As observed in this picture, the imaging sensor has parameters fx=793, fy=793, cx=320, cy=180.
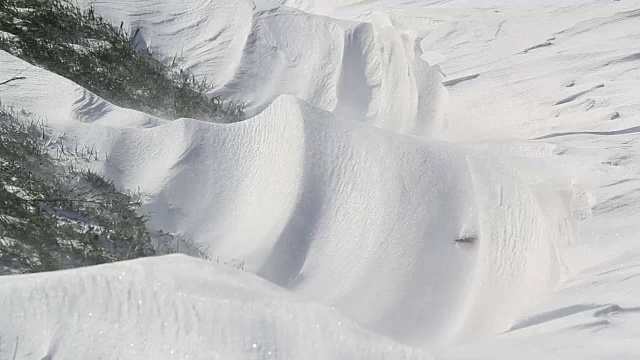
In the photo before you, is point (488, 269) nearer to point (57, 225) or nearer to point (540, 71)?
point (57, 225)

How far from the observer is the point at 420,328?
3.04 meters

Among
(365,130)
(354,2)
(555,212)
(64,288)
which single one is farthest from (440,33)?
(64,288)

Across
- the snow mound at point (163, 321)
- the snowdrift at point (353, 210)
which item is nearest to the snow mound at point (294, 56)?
the snowdrift at point (353, 210)

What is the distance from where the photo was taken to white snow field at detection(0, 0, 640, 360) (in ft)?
6.39

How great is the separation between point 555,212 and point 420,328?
89 centimetres

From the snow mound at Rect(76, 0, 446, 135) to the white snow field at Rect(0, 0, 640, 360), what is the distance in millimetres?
16

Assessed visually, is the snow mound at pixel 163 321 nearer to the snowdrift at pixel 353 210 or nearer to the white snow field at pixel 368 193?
the white snow field at pixel 368 193

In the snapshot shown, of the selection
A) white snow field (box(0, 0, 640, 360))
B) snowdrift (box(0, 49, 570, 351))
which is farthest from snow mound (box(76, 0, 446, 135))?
snowdrift (box(0, 49, 570, 351))

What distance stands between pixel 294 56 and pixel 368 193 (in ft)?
7.63

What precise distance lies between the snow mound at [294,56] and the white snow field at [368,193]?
0.02 meters

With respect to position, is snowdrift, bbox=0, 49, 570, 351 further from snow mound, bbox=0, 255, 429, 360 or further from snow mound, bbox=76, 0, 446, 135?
snow mound, bbox=76, 0, 446, 135

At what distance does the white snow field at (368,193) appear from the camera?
195 centimetres

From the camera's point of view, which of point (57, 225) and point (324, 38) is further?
point (324, 38)

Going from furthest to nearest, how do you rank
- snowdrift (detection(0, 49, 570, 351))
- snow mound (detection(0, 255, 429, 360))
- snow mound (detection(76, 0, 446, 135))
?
snow mound (detection(76, 0, 446, 135)) → snowdrift (detection(0, 49, 570, 351)) → snow mound (detection(0, 255, 429, 360))
